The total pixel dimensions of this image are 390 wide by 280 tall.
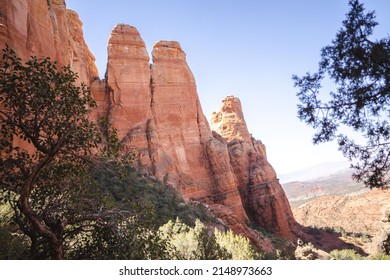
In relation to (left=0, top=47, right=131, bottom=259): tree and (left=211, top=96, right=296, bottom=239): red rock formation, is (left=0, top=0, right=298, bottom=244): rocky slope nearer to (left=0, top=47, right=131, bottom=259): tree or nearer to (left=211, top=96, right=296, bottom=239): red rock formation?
(left=211, top=96, right=296, bottom=239): red rock formation

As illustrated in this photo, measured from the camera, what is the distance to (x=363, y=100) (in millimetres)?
6297

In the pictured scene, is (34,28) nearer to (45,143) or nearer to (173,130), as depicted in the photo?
(45,143)

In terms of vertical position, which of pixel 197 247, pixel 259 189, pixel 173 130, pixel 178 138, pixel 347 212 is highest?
pixel 173 130

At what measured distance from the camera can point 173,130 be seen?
120 ft

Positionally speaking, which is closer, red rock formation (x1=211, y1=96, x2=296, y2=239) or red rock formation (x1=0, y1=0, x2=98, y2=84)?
red rock formation (x1=0, y1=0, x2=98, y2=84)

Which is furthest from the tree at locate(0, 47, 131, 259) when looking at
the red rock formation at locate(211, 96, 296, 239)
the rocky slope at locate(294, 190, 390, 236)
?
the rocky slope at locate(294, 190, 390, 236)

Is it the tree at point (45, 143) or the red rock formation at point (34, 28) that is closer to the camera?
the tree at point (45, 143)

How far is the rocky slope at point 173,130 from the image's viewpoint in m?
33.2

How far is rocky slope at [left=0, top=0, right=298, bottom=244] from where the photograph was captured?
33.2 meters

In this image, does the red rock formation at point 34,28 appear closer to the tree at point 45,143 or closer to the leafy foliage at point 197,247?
the tree at point 45,143

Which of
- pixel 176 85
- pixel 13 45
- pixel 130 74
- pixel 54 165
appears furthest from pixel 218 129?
pixel 54 165

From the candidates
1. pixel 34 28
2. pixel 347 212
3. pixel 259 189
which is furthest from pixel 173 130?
pixel 347 212

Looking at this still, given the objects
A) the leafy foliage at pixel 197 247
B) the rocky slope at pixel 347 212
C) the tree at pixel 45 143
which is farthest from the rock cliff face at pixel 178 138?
the tree at pixel 45 143

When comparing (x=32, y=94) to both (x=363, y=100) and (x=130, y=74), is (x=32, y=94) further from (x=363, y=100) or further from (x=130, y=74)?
(x=130, y=74)
